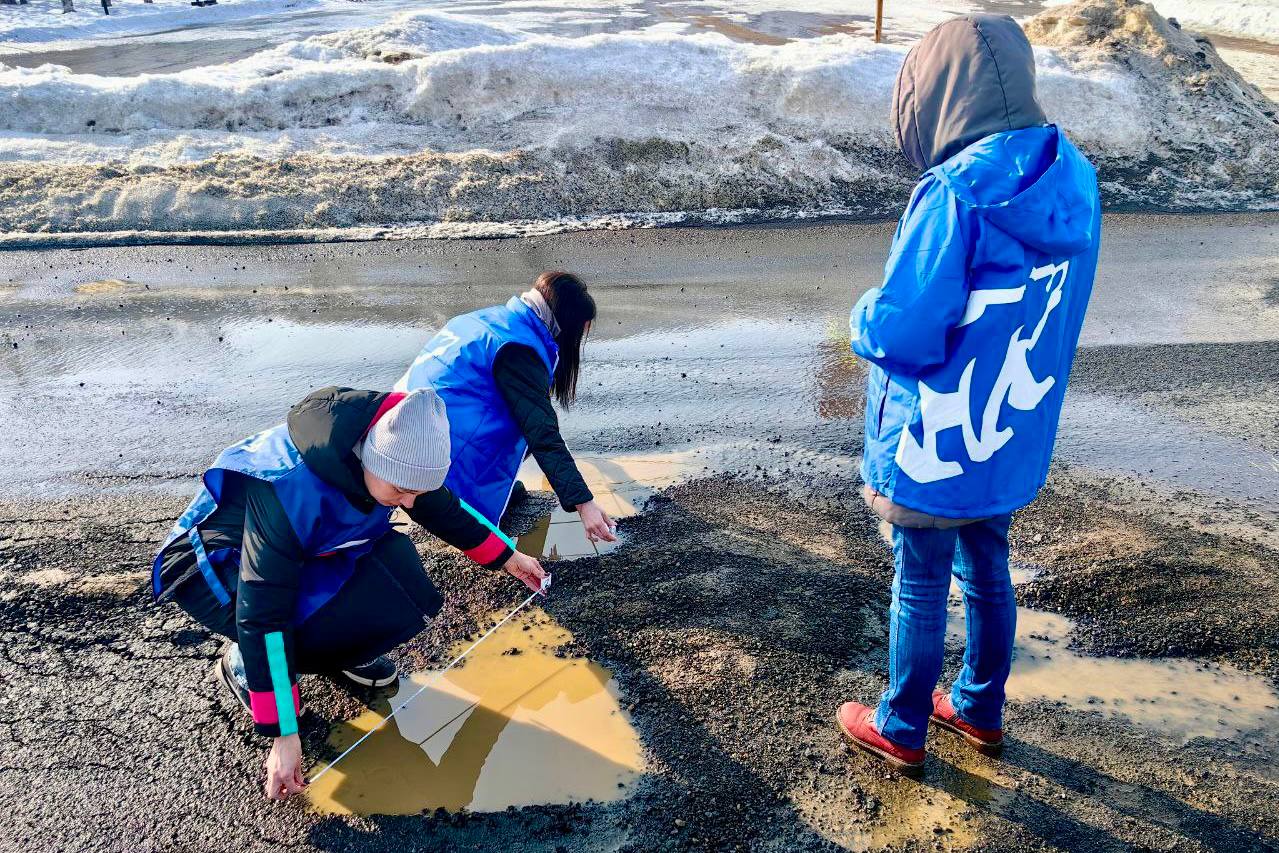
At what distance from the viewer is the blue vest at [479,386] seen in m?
3.56

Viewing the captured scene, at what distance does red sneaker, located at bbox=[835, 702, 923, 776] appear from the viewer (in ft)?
9.35

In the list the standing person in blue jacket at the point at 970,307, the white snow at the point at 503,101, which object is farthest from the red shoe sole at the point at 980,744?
the white snow at the point at 503,101

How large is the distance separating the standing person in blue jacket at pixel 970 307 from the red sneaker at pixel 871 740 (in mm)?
429

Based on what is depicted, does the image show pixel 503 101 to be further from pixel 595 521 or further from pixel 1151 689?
pixel 1151 689

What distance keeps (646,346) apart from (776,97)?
602 cm

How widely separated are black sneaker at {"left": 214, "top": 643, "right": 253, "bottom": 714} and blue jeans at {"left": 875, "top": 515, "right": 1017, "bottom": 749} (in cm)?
202

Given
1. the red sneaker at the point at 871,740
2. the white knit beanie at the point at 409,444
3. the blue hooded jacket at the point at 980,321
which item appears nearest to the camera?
the blue hooded jacket at the point at 980,321

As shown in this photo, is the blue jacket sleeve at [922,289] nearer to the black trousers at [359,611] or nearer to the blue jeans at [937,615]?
the blue jeans at [937,615]

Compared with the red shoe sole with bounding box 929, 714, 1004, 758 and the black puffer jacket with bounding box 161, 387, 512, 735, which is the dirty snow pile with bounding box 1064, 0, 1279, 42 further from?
the black puffer jacket with bounding box 161, 387, 512, 735

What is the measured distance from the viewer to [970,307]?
2.26 metres

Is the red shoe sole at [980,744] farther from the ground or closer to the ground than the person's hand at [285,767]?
closer to the ground

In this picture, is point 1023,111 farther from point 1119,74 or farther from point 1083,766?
point 1119,74

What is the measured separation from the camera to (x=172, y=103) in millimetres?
11727

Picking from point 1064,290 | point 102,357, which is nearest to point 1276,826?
point 1064,290
